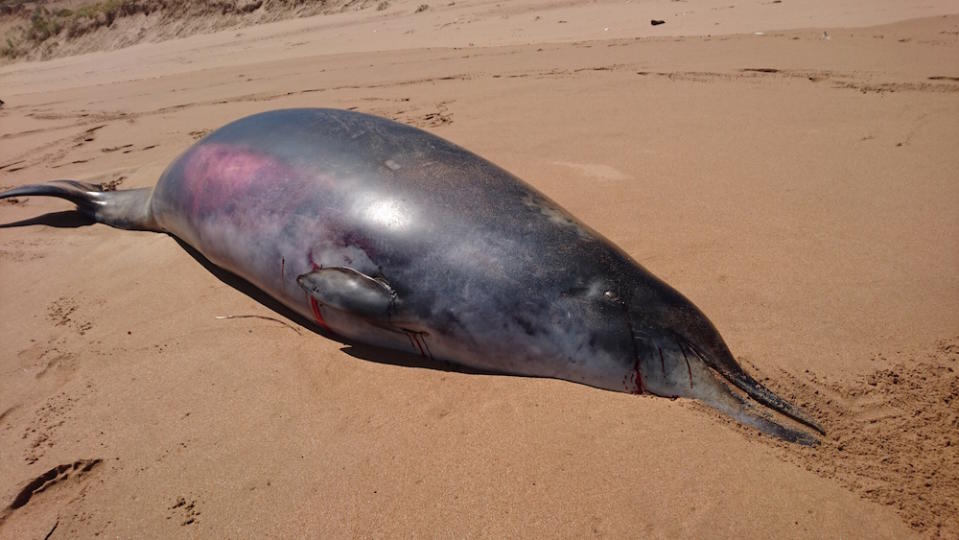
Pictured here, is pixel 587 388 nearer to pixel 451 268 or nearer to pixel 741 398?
pixel 741 398

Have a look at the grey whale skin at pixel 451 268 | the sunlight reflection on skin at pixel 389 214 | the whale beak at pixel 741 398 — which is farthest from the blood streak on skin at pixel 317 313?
the whale beak at pixel 741 398

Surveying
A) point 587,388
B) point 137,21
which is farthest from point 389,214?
point 137,21

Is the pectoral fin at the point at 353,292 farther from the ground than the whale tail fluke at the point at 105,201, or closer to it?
closer to it

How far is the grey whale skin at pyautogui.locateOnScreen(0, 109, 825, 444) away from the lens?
1738 mm

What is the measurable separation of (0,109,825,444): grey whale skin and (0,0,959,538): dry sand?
9 cm

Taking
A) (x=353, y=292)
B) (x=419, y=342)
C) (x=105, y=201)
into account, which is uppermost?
(x=105, y=201)

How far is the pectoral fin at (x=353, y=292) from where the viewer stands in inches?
75.3

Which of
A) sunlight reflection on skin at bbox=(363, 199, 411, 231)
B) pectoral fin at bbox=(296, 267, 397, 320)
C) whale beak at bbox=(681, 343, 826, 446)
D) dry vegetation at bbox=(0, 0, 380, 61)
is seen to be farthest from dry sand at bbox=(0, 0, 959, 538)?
dry vegetation at bbox=(0, 0, 380, 61)

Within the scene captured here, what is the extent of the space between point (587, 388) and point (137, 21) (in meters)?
18.5

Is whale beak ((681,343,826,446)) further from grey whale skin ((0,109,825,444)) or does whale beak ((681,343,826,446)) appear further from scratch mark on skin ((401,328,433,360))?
scratch mark on skin ((401,328,433,360))

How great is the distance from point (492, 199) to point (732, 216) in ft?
4.31

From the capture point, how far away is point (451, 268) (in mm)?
1886

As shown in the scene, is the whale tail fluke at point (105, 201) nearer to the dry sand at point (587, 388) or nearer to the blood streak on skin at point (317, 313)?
the dry sand at point (587, 388)

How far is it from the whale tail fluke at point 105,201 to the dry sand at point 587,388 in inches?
4.4
